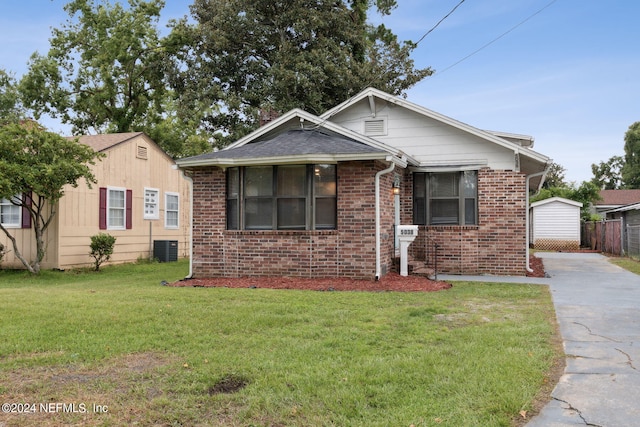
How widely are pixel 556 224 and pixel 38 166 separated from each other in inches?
931

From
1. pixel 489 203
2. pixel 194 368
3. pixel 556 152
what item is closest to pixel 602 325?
pixel 194 368

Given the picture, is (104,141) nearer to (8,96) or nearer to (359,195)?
(359,195)

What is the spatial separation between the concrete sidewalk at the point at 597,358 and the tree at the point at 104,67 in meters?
21.0

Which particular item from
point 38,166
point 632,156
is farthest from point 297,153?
point 632,156

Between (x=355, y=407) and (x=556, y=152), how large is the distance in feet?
158

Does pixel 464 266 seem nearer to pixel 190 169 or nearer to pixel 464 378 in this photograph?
pixel 190 169

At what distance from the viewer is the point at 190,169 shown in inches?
439

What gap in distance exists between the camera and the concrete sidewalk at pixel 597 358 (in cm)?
327

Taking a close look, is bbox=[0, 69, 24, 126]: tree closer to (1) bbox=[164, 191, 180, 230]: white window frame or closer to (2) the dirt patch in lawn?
(1) bbox=[164, 191, 180, 230]: white window frame

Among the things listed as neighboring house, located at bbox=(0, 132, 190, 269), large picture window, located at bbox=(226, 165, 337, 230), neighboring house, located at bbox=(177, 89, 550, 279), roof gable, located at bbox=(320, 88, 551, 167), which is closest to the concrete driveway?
neighboring house, located at bbox=(177, 89, 550, 279)

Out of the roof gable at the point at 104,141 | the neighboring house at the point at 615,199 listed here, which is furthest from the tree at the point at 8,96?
the neighboring house at the point at 615,199

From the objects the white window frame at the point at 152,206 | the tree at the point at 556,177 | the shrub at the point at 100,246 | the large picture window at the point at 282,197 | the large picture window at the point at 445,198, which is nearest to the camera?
the large picture window at the point at 282,197

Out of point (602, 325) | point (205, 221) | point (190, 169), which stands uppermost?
point (190, 169)

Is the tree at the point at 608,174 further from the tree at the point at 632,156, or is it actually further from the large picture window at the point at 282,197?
the large picture window at the point at 282,197
